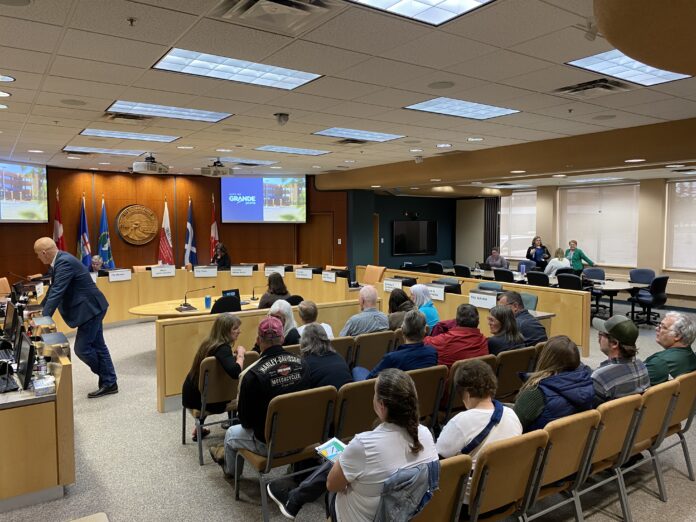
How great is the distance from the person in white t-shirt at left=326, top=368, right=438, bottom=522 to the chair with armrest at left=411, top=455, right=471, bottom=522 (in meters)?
0.08

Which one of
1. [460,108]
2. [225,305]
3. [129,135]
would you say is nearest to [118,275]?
[129,135]

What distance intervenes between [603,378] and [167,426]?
3634 mm

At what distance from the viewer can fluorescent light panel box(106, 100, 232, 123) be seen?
570cm

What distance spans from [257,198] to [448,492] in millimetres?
12168

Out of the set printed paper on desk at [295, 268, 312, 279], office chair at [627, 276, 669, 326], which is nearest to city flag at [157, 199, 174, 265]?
printed paper on desk at [295, 268, 312, 279]

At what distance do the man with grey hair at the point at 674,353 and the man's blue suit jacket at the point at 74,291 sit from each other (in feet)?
16.2

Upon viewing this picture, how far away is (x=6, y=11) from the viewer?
3.03 metres

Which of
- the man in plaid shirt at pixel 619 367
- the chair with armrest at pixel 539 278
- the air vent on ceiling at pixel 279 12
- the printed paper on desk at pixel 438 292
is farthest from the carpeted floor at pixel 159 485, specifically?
the chair with armrest at pixel 539 278

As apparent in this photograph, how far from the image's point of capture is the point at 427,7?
308cm

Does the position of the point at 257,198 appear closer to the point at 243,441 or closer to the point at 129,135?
the point at 129,135

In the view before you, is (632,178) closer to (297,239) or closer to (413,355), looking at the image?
(297,239)

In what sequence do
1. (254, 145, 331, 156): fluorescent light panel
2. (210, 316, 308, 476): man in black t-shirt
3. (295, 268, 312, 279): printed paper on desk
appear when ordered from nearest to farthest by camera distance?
(210, 316, 308, 476): man in black t-shirt < (254, 145, 331, 156): fluorescent light panel < (295, 268, 312, 279): printed paper on desk

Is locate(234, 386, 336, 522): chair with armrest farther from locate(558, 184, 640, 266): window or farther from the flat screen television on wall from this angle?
the flat screen television on wall

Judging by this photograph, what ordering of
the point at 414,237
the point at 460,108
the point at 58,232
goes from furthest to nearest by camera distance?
the point at 414,237
the point at 58,232
the point at 460,108
